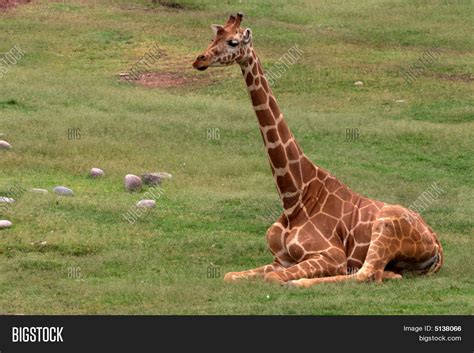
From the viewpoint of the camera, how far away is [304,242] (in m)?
14.5

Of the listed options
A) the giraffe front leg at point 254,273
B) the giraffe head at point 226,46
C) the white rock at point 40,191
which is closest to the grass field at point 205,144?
the giraffe front leg at point 254,273

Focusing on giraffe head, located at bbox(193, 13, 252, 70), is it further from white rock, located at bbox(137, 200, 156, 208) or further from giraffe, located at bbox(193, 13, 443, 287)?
white rock, located at bbox(137, 200, 156, 208)

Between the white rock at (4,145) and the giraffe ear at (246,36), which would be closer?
the giraffe ear at (246,36)

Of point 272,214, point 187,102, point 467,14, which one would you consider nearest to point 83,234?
point 272,214

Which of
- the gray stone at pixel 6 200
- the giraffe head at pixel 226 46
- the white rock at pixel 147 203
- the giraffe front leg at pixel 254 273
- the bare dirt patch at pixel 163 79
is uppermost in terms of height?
the giraffe head at pixel 226 46

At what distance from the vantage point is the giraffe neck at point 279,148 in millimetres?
14758

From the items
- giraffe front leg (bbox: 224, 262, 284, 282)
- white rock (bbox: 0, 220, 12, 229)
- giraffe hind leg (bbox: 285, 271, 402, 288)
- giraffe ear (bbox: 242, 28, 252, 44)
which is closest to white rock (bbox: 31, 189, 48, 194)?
white rock (bbox: 0, 220, 12, 229)

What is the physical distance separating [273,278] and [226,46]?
8.57 ft

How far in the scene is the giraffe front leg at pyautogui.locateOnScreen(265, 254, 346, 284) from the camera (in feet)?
46.1

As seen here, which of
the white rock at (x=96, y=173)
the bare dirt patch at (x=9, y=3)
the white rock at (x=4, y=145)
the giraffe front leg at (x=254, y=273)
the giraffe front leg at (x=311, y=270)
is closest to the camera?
the giraffe front leg at (x=311, y=270)

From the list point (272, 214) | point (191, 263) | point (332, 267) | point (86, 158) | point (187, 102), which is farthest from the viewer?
point (187, 102)

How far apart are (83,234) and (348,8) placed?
71.2 ft

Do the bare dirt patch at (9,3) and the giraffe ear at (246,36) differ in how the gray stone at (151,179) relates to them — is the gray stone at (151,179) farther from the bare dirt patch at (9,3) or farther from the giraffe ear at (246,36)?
the bare dirt patch at (9,3)

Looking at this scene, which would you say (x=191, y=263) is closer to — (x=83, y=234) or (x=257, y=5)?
(x=83, y=234)
